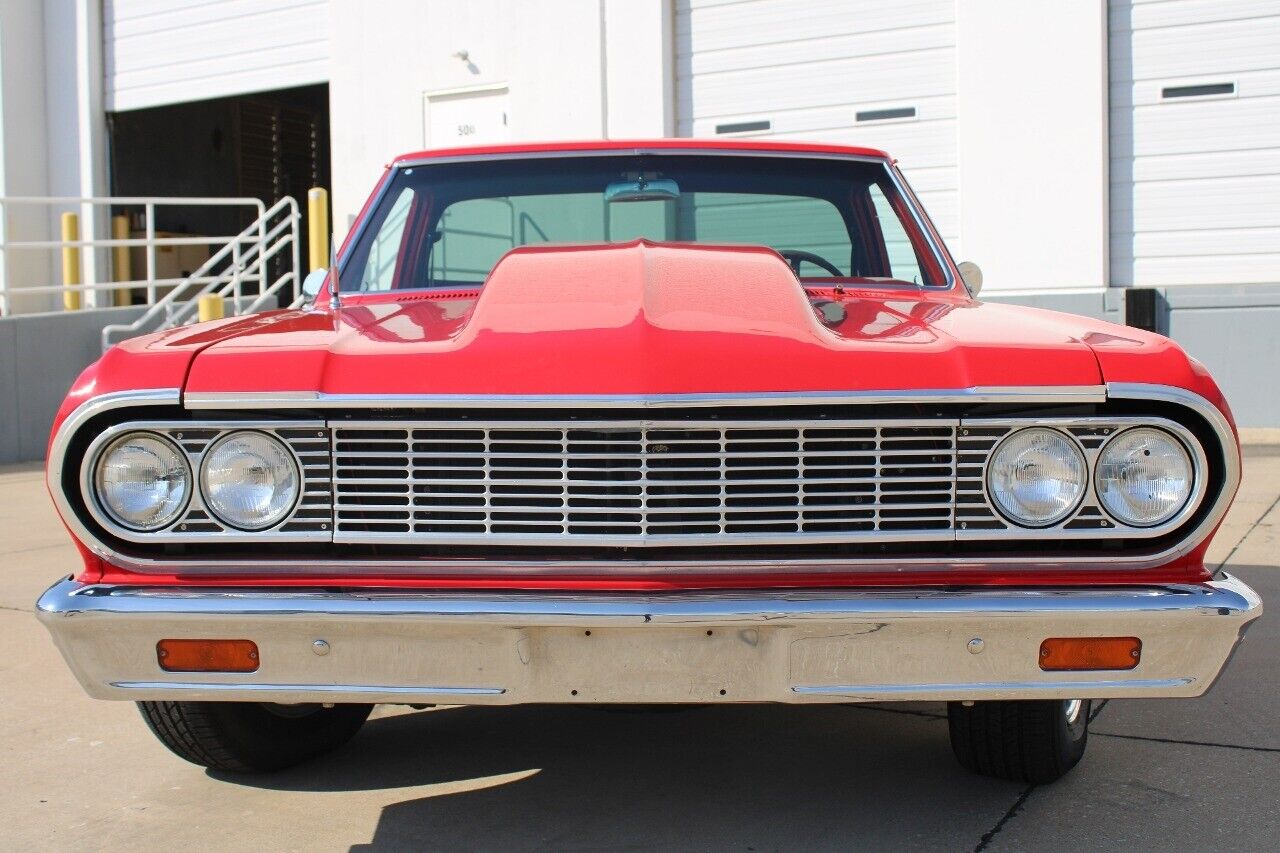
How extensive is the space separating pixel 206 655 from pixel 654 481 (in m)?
0.85

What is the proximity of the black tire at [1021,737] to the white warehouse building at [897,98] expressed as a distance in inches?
276

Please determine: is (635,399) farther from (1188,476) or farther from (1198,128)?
(1198,128)

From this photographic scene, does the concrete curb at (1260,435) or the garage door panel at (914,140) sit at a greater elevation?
the garage door panel at (914,140)

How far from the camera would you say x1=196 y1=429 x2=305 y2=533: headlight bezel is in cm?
237

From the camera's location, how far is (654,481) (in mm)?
2289

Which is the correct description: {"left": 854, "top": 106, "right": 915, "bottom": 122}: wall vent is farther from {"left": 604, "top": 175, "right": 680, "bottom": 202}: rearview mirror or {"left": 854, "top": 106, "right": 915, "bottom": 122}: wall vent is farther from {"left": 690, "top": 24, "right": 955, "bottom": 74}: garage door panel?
{"left": 604, "top": 175, "right": 680, "bottom": 202}: rearview mirror

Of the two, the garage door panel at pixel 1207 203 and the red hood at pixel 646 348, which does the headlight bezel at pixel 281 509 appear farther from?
the garage door panel at pixel 1207 203

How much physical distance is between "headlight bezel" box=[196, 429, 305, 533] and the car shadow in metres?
0.76

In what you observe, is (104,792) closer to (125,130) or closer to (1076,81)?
(1076,81)

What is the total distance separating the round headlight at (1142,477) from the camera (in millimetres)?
2363

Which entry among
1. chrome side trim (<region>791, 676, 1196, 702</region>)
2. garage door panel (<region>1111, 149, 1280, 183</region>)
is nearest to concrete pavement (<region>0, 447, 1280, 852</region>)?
chrome side trim (<region>791, 676, 1196, 702</region>)

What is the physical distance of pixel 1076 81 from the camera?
9.33 metres

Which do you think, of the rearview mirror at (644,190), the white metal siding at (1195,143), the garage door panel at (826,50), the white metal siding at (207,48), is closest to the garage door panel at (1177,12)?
the white metal siding at (1195,143)

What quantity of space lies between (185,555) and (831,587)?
45.5 inches
